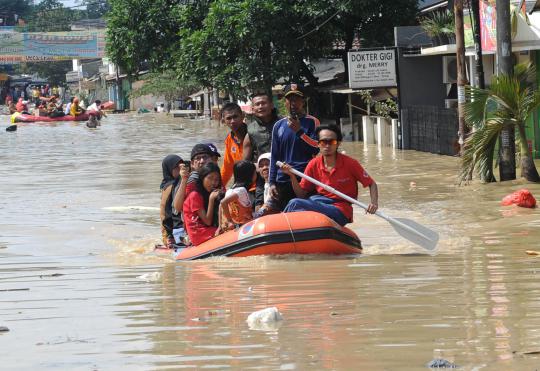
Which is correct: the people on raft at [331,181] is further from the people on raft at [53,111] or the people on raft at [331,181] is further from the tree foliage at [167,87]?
the tree foliage at [167,87]

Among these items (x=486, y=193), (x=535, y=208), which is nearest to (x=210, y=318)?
(x=535, y=208)

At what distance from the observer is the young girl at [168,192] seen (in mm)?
11678

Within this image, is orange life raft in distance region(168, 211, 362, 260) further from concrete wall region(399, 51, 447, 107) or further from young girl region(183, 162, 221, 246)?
concrete wall region(399, 51, 447, 107)

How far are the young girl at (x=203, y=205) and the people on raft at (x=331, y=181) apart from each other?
0.69m

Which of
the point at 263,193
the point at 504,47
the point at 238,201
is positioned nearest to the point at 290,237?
the point at 238,201

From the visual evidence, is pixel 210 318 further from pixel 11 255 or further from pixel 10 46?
pixel 10 46

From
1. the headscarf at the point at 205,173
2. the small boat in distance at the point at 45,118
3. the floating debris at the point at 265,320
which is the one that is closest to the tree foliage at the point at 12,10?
the small boat in distance at the point at 45,118

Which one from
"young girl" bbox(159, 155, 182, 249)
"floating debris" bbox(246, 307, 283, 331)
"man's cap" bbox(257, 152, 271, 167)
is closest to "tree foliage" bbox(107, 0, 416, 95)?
"young girl" bbox(159, 155, 182, 249)

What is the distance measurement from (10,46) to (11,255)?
9472cm

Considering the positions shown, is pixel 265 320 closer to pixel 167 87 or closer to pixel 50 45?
pixel 167 87

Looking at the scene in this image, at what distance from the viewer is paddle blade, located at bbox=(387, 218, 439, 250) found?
10.8m

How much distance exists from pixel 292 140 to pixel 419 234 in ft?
4.97

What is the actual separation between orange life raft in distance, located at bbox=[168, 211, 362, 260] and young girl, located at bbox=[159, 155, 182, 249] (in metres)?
1.29

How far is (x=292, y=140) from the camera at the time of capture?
10.8 meters
